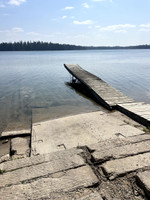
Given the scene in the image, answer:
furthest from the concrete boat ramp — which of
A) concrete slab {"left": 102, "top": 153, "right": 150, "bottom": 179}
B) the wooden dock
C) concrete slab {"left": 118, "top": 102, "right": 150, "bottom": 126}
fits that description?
the wooden dock

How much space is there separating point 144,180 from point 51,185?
1553 mm

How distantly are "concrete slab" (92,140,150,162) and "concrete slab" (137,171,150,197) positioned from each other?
0.61m

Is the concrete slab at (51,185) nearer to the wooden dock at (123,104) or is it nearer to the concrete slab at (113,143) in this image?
the concrete slab at (113,143)

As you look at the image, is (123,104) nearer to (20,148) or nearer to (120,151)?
(120,151)

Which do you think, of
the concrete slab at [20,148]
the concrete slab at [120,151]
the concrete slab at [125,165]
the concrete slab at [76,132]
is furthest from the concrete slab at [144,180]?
the concrete slab at [20,148]

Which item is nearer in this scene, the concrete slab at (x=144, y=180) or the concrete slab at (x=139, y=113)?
the concrete slab at (x=144, y=180)

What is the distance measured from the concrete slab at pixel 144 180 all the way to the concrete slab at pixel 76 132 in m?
1.85

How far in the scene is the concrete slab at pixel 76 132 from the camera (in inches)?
181

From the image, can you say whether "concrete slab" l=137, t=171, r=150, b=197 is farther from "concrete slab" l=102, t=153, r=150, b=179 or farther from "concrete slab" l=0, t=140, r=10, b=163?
"concrete slab" l=0, t=140, r=10, b=163

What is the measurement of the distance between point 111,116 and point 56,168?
13.8 feet

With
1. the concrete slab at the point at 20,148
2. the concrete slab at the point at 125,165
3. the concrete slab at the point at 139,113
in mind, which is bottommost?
the concrete slab at the point at 20,148

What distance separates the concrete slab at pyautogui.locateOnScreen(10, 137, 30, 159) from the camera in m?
4.47

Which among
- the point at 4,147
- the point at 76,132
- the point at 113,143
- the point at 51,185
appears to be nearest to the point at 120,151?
the point at 113,143

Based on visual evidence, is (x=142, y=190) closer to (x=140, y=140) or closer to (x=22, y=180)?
(x=140, y=140)
